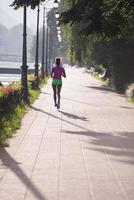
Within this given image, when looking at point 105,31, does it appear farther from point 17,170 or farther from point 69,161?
point 17,170

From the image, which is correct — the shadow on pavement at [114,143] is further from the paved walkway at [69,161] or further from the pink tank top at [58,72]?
the pink tank top at [58,72]

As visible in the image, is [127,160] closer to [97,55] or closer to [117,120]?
[117,120]

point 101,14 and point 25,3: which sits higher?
point 25,3

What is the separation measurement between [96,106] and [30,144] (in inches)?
434

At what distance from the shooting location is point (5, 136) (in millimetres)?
12562

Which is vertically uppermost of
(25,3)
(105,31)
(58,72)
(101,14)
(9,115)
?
(25,3)

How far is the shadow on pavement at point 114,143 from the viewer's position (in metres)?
10.6

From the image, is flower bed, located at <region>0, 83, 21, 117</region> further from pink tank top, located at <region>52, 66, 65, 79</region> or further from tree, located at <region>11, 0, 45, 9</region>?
tree, located at <region>11, 0, 45, 9</region>

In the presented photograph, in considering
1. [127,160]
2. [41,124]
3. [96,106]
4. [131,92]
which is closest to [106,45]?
[131,92]

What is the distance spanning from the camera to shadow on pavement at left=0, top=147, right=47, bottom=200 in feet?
25.0

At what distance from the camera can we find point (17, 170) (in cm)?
909

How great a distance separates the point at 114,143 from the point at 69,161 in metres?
2.43

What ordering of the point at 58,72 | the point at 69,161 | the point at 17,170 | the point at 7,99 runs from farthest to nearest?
the point at 58,72 < the point at 7,99 < the point at 69,161 < the point at 17,170

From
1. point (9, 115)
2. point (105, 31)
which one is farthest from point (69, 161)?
point (105, 31)
